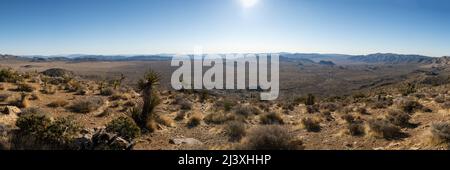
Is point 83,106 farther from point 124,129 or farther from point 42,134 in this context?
point 42,134

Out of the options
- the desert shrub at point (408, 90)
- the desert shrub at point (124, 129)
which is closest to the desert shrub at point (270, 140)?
the desert shrub at point (124, 129)

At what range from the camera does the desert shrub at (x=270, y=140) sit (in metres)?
9.61

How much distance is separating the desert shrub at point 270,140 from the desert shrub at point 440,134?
12.6ft

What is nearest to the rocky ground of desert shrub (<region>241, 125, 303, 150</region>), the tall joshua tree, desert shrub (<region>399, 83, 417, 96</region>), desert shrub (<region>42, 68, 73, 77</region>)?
desert shrub (<region>241, 125, 303, 150</region>)

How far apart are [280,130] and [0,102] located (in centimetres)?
1264

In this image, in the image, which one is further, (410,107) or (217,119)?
(410,107)

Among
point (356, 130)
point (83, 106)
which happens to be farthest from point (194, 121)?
point (356, 130)

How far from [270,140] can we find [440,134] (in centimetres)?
470

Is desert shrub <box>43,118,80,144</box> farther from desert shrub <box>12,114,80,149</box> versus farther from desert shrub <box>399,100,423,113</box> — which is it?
desert shrub <box>399,100,423,113</box>

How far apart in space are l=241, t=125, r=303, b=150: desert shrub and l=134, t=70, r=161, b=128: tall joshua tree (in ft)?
16.2

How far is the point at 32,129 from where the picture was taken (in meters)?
9.52

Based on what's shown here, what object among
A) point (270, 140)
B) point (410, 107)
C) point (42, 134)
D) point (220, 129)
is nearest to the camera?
point (42, 134)

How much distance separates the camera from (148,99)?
14.3 meters
